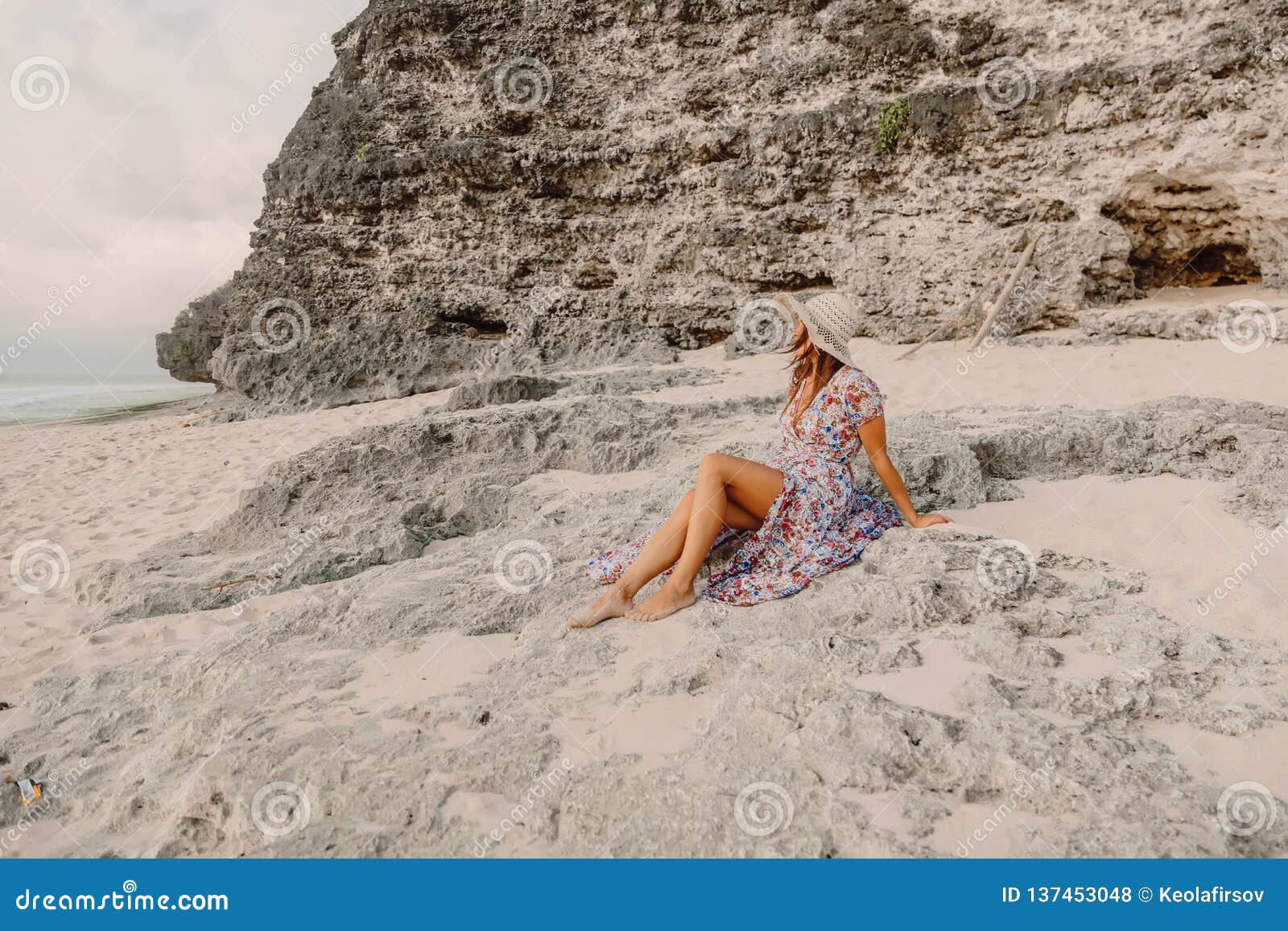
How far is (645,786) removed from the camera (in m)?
2.06

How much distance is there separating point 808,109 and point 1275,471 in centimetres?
792

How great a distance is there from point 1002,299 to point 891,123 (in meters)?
2.65

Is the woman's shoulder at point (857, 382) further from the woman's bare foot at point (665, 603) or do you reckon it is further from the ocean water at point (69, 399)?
the ocean water at point (69, 399)

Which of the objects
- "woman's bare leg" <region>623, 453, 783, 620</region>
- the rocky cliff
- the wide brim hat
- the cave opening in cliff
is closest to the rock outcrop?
"woman's bare leg" <region>623, 453, 783, 620</region>

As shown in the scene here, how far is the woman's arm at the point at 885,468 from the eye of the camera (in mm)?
3252

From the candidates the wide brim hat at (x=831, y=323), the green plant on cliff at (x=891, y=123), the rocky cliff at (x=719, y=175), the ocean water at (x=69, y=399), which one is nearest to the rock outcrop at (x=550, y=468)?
the wide brim hat at (x=831, y=323)

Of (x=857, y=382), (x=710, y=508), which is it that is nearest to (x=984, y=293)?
(x=857, y=382)

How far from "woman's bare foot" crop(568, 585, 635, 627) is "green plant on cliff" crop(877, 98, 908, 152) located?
824cm

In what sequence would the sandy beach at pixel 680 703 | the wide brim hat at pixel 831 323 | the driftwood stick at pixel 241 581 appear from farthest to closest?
the driftwood stick at pixel 241 581 < the wide brim hat at pixel 831 323 < the sandy beach at pixel 680 703

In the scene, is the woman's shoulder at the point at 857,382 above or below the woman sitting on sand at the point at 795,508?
above

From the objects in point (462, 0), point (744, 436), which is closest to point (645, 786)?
point (744, 436)

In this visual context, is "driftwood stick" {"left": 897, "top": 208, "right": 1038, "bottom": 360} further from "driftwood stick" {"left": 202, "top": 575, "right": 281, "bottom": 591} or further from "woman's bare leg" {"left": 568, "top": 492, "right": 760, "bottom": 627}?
"driftwood stick" {"left": 202, "top": 575, "right": 281, "bottom": 591}

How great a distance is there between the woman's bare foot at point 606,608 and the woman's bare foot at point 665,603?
0.05 meters

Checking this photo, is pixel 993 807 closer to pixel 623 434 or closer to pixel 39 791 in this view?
pixel 39 791
